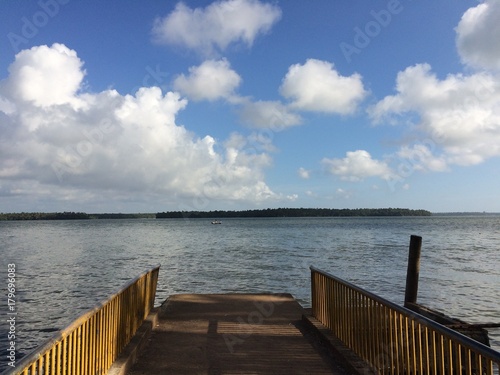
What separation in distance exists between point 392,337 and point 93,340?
3.67m

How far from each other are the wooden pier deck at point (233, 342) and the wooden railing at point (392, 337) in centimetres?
50

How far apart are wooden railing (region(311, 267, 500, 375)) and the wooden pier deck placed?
0.50 m

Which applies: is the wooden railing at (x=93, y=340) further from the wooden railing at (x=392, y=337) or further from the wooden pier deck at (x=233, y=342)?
the wooden railing at (x=392, y=337)

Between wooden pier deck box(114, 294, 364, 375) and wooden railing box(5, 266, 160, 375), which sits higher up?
wooden railing box(5, 266, 160, 375)

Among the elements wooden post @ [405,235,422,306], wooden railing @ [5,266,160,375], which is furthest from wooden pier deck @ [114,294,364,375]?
wooden post @ [405,235,422,306]

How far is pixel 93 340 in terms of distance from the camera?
5.18 metres

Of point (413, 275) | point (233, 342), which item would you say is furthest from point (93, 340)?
point (413, 275)

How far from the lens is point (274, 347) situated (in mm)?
7594

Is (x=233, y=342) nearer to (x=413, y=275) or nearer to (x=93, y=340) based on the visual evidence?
(x=93, y=340)

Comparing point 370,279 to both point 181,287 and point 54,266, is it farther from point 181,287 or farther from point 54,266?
point 54,266

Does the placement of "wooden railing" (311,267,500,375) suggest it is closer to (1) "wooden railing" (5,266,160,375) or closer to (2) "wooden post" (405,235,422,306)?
(1) "wooden railing" (5,266,160,375)

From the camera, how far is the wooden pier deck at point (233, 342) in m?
6.49

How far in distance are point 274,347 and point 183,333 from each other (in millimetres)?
2016

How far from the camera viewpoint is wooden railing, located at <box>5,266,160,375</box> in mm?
3742
